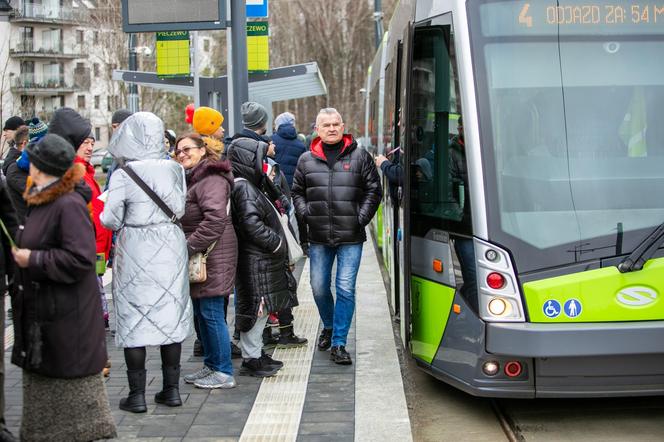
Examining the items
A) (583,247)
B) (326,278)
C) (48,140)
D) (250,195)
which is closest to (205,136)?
(250,195)

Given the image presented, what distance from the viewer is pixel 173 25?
9.96 meters

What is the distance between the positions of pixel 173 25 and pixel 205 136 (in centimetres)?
327

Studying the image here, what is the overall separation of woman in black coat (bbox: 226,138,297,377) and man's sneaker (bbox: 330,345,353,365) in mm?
590

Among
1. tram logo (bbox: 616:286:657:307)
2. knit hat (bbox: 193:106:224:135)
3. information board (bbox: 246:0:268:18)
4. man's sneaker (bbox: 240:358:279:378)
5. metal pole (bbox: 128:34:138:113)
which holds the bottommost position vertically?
man's sneaker (bbox: 240:358:279:378)

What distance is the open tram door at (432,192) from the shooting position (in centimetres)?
622

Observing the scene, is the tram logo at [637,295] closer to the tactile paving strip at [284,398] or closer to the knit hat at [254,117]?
the tactile paving strip at [284,398]

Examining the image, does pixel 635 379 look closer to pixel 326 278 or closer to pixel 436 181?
pixel 436 181

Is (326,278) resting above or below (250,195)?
below

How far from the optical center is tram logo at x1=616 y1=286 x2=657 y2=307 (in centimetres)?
579

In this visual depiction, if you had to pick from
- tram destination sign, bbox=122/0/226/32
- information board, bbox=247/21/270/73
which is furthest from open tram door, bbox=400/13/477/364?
information board, bbox=247/21/270/73

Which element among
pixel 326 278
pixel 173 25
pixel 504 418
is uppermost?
pixel 173 25

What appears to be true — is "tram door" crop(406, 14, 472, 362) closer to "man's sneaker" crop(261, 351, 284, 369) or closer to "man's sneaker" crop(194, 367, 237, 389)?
"man's sneaker" crop(261, 351, 284, 369)

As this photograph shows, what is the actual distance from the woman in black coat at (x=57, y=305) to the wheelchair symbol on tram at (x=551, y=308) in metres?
2.45

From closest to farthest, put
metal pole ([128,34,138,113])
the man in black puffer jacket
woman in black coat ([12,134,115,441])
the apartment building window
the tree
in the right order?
woman in black coat ([12,134,115,441]), the man in black puffer jacket, metal pole ([128,34,138,113]), the tree, the apartment building window
